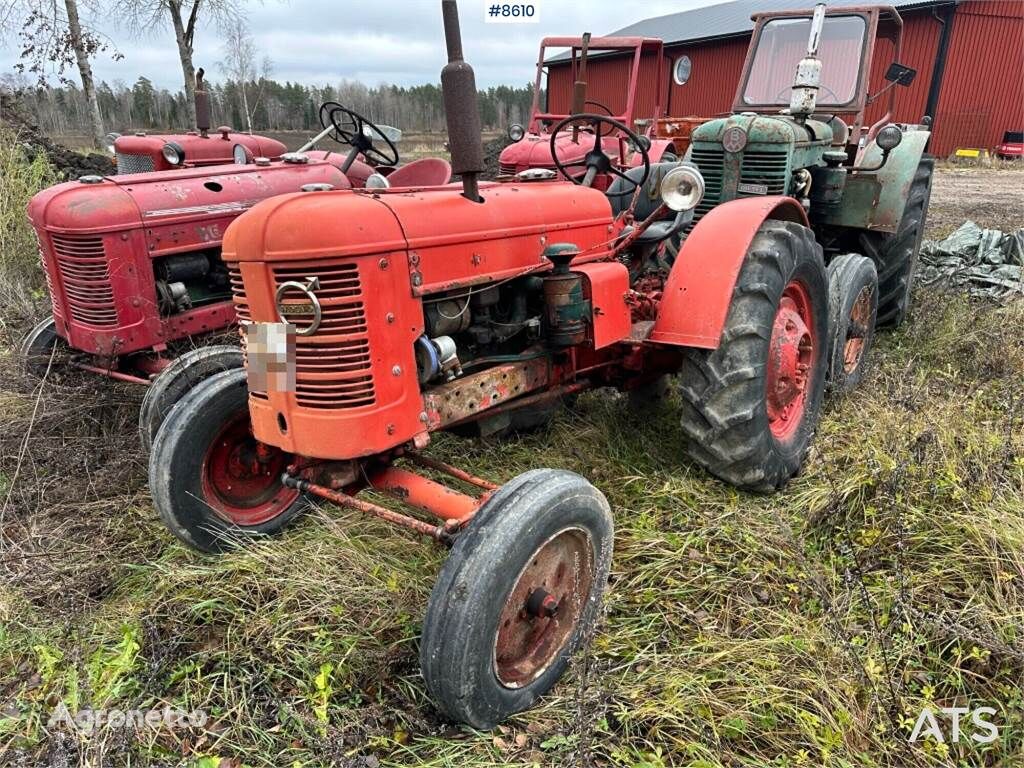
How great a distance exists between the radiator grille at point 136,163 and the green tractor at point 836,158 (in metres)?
4.14

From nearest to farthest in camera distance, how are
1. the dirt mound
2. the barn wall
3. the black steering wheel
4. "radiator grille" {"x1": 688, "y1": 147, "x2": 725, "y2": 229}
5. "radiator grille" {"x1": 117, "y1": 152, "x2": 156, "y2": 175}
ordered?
the black steering wheel, "radiator grille" {"x1": 688, "y1": 147, "x2": 725, "y2": 229}, "radiator grille" {"x1": 117, "y1": 152, "x2": 156, "y2": 175}, the dirt mound, the barn wall

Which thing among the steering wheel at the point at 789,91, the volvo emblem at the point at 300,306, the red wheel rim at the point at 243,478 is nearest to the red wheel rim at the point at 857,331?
the steering wheel at the point at 789,91

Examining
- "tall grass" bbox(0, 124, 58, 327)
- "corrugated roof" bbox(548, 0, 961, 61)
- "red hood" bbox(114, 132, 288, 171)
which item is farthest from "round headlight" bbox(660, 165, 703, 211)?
"corrugated roof" bbox(548, 0, 961, 61)

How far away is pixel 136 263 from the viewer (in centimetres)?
395

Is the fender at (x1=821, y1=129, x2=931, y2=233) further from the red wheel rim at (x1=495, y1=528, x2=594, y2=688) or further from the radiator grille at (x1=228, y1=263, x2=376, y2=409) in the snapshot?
the radiator grille at (x1=228, y1=263, x2=376, y2=409)

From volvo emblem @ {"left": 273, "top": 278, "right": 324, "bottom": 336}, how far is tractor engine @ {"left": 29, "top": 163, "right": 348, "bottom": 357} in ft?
7.22

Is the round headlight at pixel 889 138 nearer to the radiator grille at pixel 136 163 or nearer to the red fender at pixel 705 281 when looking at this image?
the red fender at pixel 705 281

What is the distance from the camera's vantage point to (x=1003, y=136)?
19.8 meters

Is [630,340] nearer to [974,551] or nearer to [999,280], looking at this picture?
[974,551]

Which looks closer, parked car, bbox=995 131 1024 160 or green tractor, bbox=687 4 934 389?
green tractor, bbox=687 4 934 389

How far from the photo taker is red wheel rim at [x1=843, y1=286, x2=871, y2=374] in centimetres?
443

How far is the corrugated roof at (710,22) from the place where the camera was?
22.4 meters

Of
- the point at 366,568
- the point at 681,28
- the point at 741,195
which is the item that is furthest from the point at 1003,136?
the point at 366,568

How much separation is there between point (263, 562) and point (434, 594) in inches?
41.2
